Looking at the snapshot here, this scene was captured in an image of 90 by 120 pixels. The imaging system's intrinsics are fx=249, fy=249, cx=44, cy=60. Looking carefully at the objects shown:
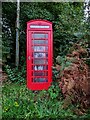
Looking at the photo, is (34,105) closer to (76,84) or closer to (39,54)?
(76,84)

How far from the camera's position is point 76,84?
4449 millimetres

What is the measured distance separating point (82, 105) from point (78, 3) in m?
5.27

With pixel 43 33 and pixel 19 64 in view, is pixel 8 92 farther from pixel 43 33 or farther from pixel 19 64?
pixel 19 64

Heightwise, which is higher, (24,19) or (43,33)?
(24,19)

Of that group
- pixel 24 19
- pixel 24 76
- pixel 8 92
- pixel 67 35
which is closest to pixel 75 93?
pixel 8 92

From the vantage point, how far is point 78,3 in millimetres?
8938

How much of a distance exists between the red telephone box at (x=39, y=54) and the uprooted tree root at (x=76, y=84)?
1.21m

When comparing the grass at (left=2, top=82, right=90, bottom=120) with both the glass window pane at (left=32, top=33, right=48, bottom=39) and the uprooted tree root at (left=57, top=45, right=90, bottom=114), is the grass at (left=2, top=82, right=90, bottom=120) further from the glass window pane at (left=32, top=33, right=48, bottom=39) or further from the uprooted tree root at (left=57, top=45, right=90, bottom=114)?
the glass window pane at (left=32, top=33, right=48, bottom=39)

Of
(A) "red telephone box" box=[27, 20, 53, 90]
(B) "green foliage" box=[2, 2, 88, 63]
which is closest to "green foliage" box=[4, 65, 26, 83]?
(A) "red telephone box" box=[27, 20, 53, 90]

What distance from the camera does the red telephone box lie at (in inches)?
231

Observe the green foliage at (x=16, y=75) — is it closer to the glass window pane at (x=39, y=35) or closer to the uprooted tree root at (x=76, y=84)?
the glass window pane at (x=39, y=35)

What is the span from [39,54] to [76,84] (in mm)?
1756

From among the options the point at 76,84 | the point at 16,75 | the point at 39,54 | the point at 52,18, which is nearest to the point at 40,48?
the point at 39,54

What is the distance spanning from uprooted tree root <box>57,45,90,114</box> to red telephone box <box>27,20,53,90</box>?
1.21 m
